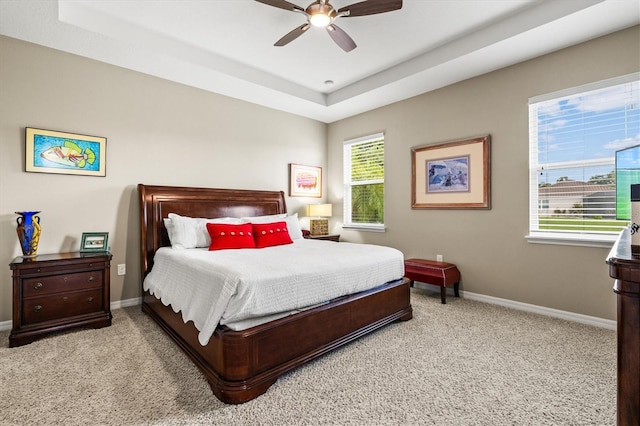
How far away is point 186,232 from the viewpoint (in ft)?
10.9

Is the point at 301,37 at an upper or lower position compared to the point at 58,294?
upper

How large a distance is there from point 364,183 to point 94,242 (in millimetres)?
3716

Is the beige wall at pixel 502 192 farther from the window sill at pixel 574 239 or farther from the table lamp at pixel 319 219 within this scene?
the table lamp at pixel 319 219

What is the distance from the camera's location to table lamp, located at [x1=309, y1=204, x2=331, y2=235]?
5035mm

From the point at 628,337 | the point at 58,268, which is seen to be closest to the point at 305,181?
the point at 58,268

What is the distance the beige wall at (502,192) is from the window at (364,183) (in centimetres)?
20

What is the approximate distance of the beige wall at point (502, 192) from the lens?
291 centimetres

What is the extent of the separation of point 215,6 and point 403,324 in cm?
339

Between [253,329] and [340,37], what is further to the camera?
[340,37]

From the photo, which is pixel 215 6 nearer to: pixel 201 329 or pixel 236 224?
pixel 236 224

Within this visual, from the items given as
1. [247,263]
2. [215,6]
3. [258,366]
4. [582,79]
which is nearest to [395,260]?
[247,263]

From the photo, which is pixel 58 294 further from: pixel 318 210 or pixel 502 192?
pixel 502 192

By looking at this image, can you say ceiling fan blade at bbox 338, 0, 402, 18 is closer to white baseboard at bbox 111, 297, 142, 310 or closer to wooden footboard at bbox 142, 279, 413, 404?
wooden footboard at bbox 142, 279, 413, 404

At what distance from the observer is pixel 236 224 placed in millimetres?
3570
